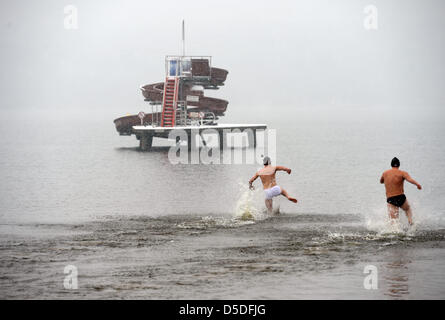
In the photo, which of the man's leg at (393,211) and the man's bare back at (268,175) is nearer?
the man's leg at (393,211)

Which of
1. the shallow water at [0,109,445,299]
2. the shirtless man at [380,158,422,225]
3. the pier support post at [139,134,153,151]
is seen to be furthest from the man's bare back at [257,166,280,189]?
the pier support post at [139,134,153,151]

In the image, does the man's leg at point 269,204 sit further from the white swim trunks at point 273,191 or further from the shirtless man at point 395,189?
the shirtless man at point 395,189

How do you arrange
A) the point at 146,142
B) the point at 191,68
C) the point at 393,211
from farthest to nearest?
1. the point at 146,142
2. the point at 191,68
3. the point at 393,211

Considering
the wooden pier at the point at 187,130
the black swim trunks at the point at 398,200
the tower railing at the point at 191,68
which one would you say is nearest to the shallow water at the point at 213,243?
the black swim trunks at the point at 398,200

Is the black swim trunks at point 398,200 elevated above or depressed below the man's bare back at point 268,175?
below

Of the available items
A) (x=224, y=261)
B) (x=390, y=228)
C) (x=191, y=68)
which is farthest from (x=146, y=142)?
(x=224, y=261)

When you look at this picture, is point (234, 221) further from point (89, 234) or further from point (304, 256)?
point (304, 256)

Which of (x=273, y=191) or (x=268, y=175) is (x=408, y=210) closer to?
(x=273, y=191)

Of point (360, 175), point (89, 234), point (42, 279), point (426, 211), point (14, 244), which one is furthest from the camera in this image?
point (360, 175)

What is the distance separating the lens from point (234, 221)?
2494 cm

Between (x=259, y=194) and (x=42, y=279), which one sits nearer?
(x=42, y=279)
